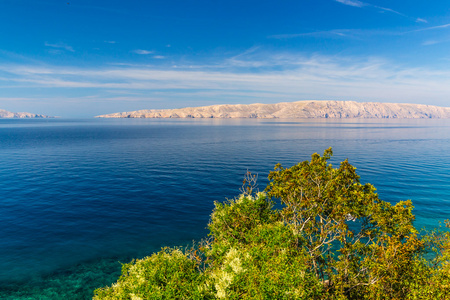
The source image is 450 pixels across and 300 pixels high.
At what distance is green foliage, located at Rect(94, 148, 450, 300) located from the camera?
1739cm

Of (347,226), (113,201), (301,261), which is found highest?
(347,226)

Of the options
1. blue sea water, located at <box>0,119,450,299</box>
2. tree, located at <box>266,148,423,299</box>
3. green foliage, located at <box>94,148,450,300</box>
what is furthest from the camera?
blue sea water, located at <box>0,119,450,299</box>

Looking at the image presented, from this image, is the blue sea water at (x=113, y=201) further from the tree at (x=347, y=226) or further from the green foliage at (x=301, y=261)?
the tree at (x=347, y=226)

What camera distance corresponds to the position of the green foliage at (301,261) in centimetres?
1739

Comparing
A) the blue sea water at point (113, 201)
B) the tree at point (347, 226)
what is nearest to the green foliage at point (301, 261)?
the tree at point (347, 226)

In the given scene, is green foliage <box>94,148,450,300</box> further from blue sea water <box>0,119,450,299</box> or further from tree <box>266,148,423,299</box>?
blue sea water <box>0,119,450,299</box>

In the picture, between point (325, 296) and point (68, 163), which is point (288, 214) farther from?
point (68, 163)

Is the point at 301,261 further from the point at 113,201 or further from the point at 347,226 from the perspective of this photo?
the point at 113,201

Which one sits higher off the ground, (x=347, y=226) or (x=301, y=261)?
(x=347, y=226)

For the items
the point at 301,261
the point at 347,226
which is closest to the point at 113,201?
the point at 301,261

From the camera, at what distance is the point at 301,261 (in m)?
20.7

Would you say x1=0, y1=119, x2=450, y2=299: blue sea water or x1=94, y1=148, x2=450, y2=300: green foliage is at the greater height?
x1=94, y1=148, x2=450, y2=300: green foliage

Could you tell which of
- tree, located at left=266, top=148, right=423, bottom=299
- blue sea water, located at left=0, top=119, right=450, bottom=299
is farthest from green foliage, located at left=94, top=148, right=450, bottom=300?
blue sea water, located at left=0, top=119, right=450, bottom=299

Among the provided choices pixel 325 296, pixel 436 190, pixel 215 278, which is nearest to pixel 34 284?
pixel 215 278
